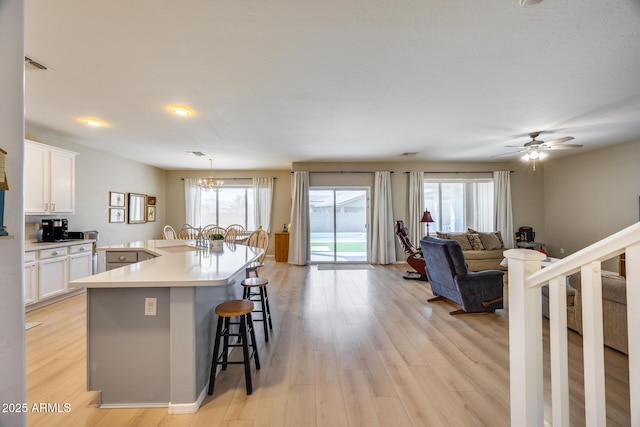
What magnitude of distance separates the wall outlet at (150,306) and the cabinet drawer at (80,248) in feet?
11.4

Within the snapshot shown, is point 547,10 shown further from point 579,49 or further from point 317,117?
point 317,117

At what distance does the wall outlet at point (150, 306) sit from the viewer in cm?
182

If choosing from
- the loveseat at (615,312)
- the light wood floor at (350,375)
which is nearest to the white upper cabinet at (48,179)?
the light wood floor at (350,375)

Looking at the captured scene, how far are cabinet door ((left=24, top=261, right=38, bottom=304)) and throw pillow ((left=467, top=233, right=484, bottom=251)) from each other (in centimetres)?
763

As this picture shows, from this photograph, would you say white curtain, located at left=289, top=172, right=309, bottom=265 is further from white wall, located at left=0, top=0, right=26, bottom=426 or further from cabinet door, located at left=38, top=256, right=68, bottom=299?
white wall, located at left=0, top=0, right=26, bottom=426

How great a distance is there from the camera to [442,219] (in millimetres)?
7027

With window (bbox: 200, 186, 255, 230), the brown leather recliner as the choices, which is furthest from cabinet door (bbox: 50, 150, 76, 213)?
the brown leather recliner

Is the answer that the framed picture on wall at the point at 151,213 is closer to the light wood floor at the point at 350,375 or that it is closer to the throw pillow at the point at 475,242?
the light wood floor at the point at 350,375

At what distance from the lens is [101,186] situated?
5.34m

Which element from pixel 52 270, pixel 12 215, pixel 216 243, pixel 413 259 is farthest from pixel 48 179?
pixel 413 259

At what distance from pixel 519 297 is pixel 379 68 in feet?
6.79

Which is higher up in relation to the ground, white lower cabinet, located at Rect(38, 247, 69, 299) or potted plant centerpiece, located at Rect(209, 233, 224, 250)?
potted plant centerpiece, located at Rect(209, 233, 224, 250)

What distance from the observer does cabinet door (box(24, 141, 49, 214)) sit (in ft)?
11.9

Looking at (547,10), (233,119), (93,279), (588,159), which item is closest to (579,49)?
(547,10)
